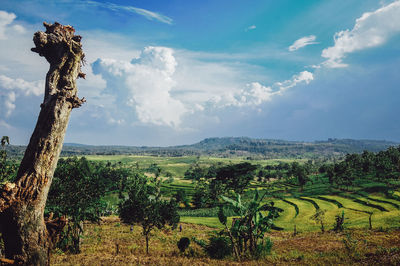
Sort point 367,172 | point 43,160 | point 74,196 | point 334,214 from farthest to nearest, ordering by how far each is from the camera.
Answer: point 367,172
point 334,214
point 74,196
point 43,160

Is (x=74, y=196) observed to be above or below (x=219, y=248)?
above

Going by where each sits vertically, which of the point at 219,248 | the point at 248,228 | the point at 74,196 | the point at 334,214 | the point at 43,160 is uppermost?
the point at 43,160

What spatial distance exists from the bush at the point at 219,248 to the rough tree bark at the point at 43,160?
12.9m

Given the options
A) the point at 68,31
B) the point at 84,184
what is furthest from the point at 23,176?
the point at 84,184

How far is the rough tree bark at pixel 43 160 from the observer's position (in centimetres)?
662

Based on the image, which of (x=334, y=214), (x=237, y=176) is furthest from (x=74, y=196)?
(x=237, y=176)

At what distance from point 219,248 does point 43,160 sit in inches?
573

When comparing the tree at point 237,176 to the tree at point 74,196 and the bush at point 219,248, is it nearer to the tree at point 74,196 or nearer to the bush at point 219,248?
the tree at point 74,196

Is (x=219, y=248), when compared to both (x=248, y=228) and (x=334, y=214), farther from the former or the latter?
(x=334, y=214)

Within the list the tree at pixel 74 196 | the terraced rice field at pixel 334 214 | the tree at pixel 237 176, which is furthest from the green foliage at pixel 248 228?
the tree at pixel 237 176

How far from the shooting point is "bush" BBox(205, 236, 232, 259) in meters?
17.4

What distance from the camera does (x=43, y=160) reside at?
23.5 ft

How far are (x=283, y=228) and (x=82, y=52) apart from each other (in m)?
49.6

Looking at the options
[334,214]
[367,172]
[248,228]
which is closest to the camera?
[248,228]
